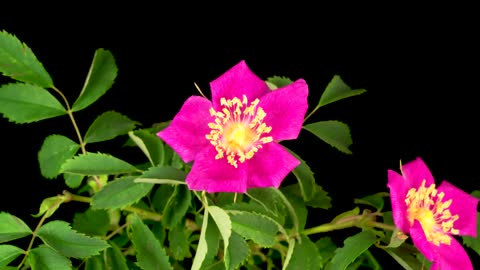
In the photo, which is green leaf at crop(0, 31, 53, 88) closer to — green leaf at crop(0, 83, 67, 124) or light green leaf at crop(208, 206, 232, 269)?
green leaf at crop(0, 83, 67, 124)

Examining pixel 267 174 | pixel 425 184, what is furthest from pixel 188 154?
pixel 425 184

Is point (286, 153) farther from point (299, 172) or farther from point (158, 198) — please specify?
point (158, 198)

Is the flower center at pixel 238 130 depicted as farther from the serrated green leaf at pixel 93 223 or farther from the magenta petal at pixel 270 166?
the serrated green leaf at pixel 93 223

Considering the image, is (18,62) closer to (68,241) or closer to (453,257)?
(68,241)

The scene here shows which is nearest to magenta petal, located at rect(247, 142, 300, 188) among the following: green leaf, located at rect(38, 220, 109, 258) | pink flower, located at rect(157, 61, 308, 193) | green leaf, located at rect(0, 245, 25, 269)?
pink flower, located at rect(157, 61, 308, 193)

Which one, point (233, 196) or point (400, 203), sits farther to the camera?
point (233, 196)

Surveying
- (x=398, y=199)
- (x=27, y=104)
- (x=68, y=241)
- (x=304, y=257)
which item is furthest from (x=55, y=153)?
(x=398, y=199)
